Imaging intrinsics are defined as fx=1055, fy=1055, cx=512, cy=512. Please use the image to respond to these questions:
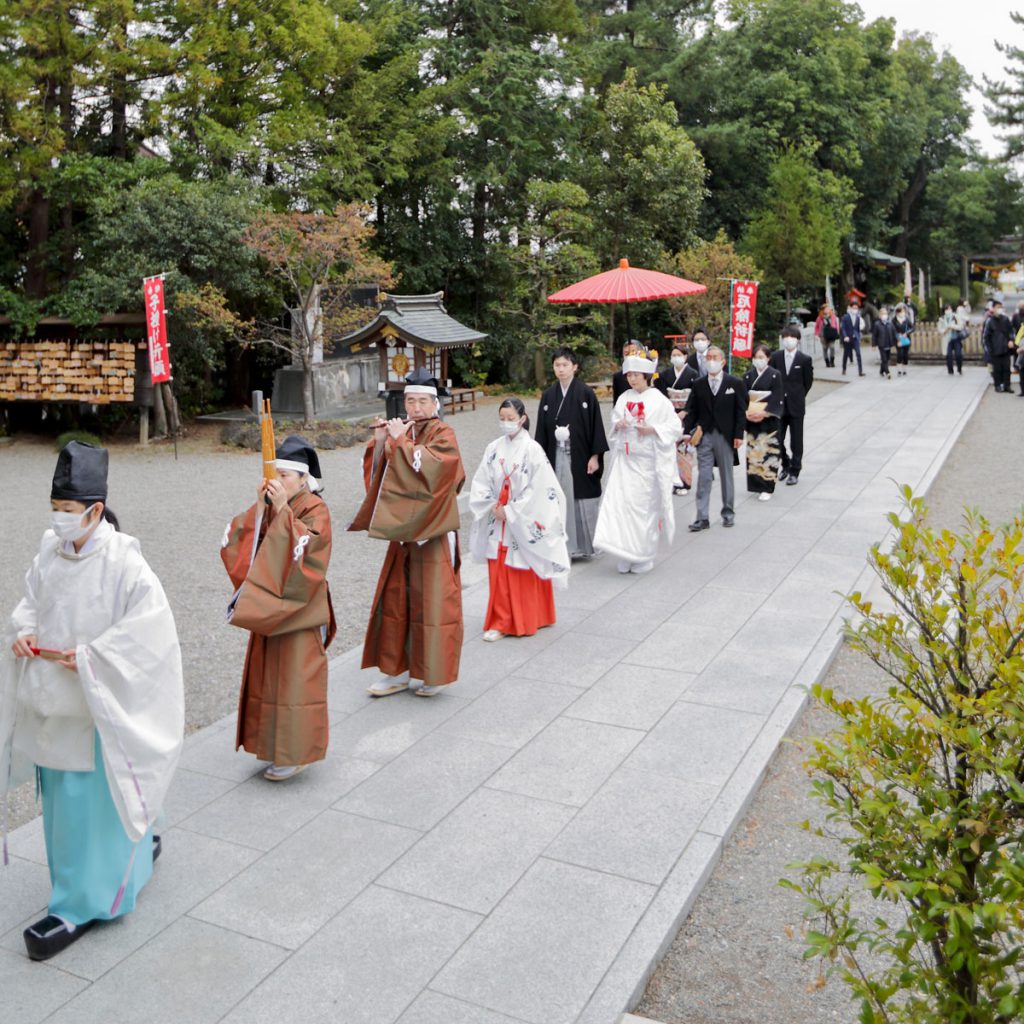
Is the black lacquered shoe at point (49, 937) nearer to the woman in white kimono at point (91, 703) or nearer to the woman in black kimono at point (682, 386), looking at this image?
the woman in white kimono at point (91, 703)

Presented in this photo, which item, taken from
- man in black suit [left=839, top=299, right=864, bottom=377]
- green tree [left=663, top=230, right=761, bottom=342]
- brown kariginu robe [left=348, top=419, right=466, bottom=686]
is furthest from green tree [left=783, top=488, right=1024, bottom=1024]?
man in black suit [left=839, top=299, right=864, bottom=377]

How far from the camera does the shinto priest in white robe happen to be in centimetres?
895

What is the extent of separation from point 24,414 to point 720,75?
67.3ft

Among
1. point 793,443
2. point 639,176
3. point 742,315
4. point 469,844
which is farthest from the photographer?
point 639,176

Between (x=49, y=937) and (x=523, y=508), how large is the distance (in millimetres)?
4085

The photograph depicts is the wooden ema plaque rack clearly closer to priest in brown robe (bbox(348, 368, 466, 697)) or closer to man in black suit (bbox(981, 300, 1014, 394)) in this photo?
priest in brown robe (bbox(348, 368, 466, 697))

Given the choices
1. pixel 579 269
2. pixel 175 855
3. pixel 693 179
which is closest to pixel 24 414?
pixel 579 269

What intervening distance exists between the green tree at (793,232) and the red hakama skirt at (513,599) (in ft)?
73.1

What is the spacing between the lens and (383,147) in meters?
21.5

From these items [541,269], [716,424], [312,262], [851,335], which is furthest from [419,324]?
[716,424]

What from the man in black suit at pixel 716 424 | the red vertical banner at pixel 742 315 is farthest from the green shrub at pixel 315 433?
the man in black suit at pixel 716 424

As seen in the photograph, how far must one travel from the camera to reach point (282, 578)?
4746 millimetres

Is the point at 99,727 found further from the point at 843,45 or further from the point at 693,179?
the point at 843,45

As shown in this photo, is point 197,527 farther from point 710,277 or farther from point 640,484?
point 710,277
